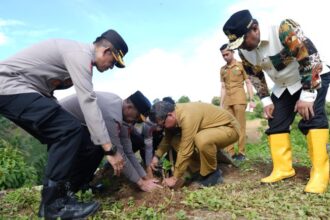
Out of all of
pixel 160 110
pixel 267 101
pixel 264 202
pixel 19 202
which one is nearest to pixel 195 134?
pixel 160 110

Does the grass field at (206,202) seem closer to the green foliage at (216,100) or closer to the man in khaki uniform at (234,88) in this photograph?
the man in khaki uniform at (234,88)

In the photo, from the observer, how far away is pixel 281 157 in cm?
423

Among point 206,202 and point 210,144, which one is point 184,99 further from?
point 206,202

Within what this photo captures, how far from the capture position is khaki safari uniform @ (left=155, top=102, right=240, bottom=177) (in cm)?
432

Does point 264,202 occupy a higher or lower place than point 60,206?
lower

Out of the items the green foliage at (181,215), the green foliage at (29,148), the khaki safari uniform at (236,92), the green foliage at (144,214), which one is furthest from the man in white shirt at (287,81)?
the green foliage at (29,148)

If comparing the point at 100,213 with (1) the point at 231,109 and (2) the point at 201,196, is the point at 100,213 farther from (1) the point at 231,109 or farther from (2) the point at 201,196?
(1) the point at 231,109

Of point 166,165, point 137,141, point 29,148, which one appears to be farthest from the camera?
point 29,148

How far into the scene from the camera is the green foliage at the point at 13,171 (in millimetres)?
5832

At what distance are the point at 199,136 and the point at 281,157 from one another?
2.88 ft

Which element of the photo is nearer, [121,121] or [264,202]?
[264,202]

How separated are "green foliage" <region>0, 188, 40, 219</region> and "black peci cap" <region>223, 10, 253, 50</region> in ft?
7.96

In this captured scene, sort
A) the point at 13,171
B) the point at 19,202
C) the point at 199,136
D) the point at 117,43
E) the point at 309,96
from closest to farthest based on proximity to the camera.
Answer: the point at 117,43, the point at 309,96, the point at 19,202, the point at 199,136, the point at 13,171

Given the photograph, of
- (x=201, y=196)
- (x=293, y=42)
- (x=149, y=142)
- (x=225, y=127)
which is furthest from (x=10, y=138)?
(x=293, y=42)
